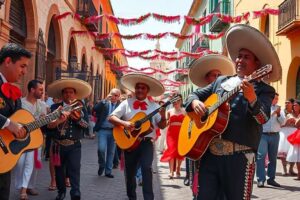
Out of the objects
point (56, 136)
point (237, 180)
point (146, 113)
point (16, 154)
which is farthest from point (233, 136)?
point (56, 136)

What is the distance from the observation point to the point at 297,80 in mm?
16031

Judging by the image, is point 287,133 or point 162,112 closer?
point 162,112

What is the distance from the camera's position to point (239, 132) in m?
3.63

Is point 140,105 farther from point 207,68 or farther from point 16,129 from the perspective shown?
point 16,129

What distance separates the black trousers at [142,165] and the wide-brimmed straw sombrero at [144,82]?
2.76ft

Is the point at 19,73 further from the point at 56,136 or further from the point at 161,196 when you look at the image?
the point at 161,196

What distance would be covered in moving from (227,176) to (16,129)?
174cm

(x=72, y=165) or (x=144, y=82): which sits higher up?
(x=144, y=82)

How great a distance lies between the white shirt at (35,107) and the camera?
706 cm

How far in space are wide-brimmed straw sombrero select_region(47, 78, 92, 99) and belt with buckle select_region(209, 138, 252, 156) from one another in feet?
11.2

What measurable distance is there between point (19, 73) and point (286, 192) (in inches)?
227

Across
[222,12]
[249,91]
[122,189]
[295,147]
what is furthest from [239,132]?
[222,12]

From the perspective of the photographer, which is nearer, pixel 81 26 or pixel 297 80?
pixel 297 80

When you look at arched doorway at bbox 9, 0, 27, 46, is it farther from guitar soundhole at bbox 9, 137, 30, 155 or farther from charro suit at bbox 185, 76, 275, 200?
charro suit at bbox 185, 76, 275, 200
